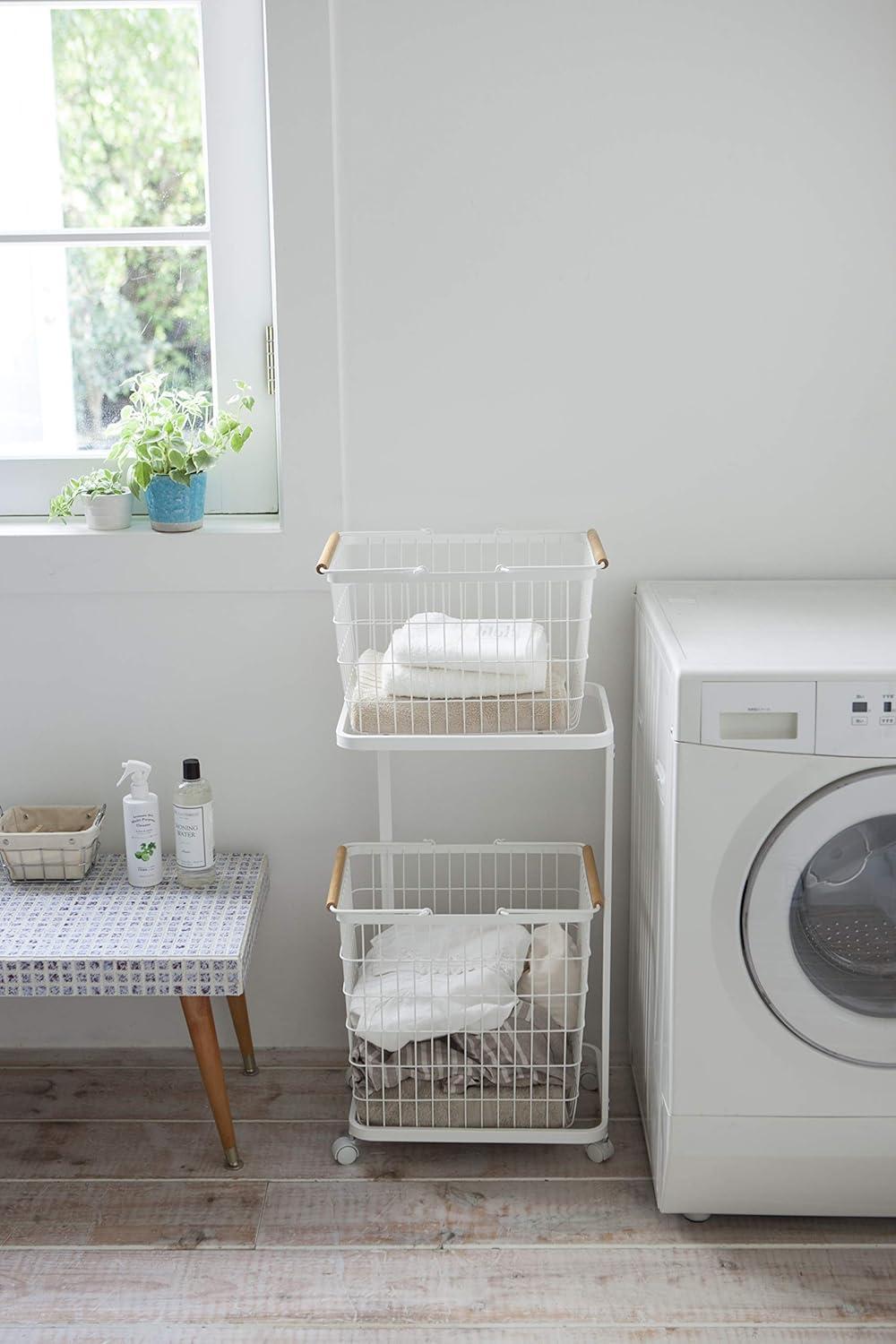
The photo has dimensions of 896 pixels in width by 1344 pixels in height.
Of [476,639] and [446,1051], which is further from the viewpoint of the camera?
[446,1051]

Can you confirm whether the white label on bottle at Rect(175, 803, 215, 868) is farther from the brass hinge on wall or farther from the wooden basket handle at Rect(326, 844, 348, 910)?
the brass hinge on wall

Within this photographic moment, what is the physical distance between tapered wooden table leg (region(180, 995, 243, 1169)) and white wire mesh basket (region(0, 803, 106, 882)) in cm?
32

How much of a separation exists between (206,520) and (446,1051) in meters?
0.94

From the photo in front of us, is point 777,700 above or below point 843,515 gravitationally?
below

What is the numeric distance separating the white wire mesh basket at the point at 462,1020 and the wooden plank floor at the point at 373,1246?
85mm

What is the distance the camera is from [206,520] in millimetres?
2082

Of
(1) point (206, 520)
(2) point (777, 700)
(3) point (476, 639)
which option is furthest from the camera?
(1) point (206, 520)

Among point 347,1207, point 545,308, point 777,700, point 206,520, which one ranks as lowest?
point 347,1207

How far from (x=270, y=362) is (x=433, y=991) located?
1.03 m

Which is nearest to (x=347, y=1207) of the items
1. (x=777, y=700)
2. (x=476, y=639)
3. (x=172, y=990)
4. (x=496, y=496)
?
(x=172, y=990)

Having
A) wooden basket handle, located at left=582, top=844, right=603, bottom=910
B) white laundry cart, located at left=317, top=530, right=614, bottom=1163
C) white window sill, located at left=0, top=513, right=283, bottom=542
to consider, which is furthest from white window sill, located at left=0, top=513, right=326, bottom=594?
wooden basket handle, located at left=582, top=844, right=603, bottom=910

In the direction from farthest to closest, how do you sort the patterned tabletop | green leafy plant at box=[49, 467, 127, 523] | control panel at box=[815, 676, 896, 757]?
green leafy plant at box=[49, 467, 127, 523] < the patterned tabletop < control panel at box=[815, 676, 896, 757]

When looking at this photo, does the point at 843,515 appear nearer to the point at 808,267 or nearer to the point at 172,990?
the point at 808,267

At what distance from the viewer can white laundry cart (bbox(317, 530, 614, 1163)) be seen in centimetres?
168
